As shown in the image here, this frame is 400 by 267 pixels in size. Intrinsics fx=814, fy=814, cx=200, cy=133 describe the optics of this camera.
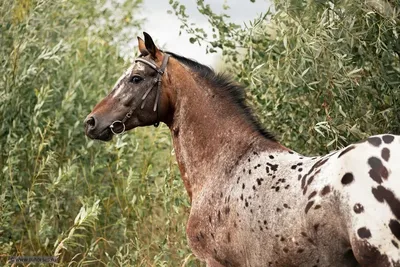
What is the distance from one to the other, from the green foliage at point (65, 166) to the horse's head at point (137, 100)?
196 cm

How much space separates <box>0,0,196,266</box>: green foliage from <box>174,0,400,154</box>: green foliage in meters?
1.42

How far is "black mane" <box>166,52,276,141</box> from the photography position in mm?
5910

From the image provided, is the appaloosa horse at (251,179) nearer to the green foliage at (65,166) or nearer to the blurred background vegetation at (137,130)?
the blurred background vegetation at (137,130)

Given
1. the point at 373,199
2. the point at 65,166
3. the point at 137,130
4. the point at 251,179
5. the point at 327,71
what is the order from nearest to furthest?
1. the point at 373,199
2. the point at 251,179
3. the point at 327,71
4. the point at 65,166
5. the point at 137,130

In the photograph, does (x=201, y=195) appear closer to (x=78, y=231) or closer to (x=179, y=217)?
(x=179, y=217)

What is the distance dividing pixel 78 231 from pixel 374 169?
18.5ft

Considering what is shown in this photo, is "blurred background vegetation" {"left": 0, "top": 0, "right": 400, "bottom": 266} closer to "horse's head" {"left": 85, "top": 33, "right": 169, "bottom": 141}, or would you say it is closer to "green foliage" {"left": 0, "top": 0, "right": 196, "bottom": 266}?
"green foliage" {"left": 0, "top": 0, "right": 196, "bottom": 266}

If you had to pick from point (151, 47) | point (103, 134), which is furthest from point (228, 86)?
point (103, 134)

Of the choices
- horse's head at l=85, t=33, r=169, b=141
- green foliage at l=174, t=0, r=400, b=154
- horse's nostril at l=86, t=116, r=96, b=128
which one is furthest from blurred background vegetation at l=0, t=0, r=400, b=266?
horse's nostril at l=86, t=116, r=96, b=128

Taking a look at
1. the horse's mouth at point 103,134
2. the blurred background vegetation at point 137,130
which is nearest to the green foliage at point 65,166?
the blurred background vegetation at point 137,130

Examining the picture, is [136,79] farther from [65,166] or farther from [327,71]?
[65,166]

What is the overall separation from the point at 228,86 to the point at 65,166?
3797 millimetres

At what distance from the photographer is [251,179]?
551 centimetres

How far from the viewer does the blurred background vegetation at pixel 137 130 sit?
7117 millimetres
